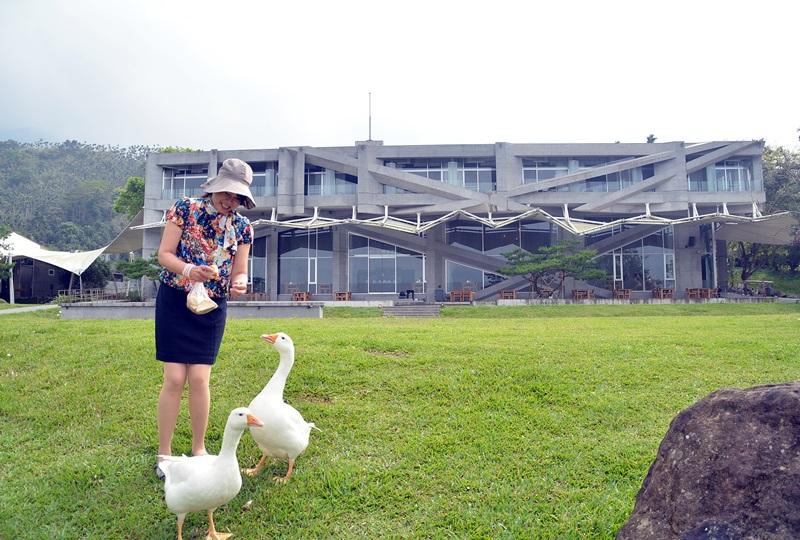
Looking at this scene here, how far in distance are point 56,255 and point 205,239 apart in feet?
104

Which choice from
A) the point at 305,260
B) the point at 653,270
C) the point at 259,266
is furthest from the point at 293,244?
the point at 653,270

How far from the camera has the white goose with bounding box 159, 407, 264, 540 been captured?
8.26 feet

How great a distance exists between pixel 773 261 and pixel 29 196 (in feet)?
242

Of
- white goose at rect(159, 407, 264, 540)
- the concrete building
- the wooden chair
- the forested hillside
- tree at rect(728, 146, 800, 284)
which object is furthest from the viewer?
the forested hillside

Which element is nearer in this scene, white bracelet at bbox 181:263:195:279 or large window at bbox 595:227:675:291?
white bracelet at bbox 181:263:195:279

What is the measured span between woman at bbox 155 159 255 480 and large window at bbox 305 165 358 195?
865 inches

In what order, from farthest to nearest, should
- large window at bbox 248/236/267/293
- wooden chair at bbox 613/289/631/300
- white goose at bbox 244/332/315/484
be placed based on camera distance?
large window at bbox 248/236/267/293 → wooden chair at bbox 613/289/631/300 → white goose at bbox 244/332/315/484

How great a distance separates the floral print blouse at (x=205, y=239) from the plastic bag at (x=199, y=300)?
0.10 m

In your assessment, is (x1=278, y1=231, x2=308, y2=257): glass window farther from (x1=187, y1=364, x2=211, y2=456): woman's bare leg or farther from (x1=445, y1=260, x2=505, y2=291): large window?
(x1=187, y1=364, x2=211, y2=456): woman's bare leg

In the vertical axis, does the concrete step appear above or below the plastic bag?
below

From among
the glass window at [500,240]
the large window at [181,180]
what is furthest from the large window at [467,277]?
the large window at [181,180]

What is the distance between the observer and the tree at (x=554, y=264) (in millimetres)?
20875

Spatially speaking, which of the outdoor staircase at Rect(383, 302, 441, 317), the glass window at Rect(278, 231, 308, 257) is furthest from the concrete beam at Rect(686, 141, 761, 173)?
the glass window at Rect(278, 231, 308, 257)

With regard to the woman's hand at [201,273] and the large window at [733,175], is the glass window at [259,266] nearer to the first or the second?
the large window at [733,175]
